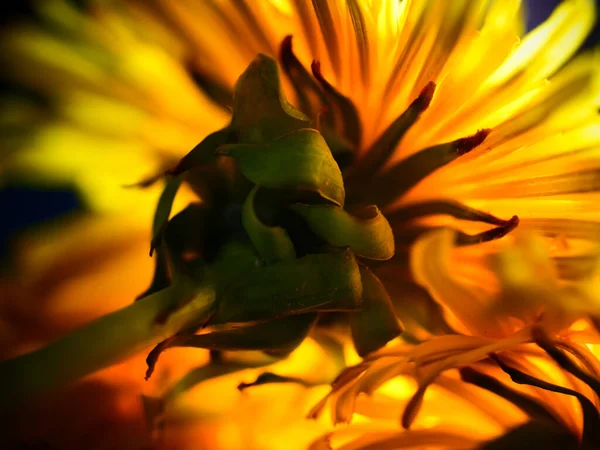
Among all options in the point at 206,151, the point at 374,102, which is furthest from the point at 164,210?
the point at 374,102

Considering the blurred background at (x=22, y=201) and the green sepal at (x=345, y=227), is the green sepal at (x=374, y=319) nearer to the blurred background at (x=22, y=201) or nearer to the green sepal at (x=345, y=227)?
the green sepal at (x=345, y=227)

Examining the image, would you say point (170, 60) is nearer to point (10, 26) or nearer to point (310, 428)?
point (10, 26)

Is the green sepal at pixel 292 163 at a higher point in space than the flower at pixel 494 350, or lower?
higher

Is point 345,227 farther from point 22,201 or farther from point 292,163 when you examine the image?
point 22,201

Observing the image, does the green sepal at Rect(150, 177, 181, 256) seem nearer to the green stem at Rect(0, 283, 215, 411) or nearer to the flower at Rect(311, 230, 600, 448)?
the green stem at Rect(0, 283, 215, 411)

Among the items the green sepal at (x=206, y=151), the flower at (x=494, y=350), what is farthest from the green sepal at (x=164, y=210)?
the flower at (x=494, y=350)
